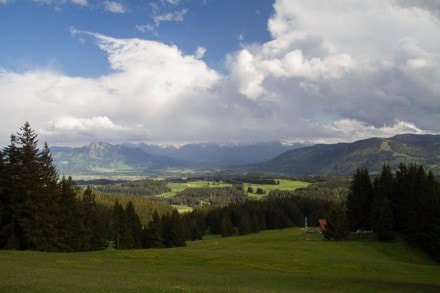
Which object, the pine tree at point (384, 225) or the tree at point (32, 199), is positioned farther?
the pine tree at point (384, 225)

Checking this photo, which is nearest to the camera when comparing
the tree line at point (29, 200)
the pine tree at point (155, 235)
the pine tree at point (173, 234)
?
the tree line at point (29, 200)

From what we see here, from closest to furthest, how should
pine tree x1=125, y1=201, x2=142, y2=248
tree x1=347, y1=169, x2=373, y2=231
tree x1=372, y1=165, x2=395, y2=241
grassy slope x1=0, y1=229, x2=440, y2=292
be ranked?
grassy slope x1=0, y1=229, x2=440, y2=292 < tree x1=372, y1=165, x2=395, y2=241 < tree x1=347, y1=169, x2=373, y2=231 < pine tree x1=125, y1=201, x2=142, y2=248

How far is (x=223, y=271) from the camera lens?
134 feet

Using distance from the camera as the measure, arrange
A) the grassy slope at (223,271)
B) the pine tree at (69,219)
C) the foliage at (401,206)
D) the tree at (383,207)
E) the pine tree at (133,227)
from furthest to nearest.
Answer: the pine tree at (133,227), the tree at (383,207), the foliage at (401,206), the pine tree at (69,219), the grassy slope at (223,271)

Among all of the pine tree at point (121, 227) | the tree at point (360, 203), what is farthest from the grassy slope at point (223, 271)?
the pine tree at point (121, 227)

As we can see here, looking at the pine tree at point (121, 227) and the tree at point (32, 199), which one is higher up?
the tree at point (32, 199)

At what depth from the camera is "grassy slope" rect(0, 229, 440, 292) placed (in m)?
26.5

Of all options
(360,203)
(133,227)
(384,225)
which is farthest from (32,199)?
(360,203)

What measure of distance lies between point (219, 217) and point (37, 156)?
11054 cm

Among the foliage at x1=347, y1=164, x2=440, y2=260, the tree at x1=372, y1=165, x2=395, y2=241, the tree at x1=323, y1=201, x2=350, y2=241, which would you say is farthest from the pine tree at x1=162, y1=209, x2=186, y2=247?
the tree at x1=372, y1=165, x2=395, y2=241

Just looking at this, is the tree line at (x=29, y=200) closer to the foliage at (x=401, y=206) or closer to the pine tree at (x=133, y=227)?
the pine tree at (x=133, y=227)

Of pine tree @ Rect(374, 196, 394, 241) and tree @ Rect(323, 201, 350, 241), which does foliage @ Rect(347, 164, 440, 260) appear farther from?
tree @ Rect(323, 201, 350, 241)

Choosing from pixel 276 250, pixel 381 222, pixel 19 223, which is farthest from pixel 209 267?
pixel 381 222

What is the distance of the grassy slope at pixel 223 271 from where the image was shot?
86.8 feet
